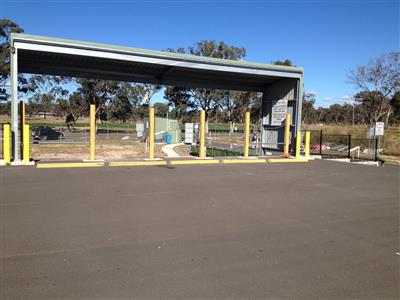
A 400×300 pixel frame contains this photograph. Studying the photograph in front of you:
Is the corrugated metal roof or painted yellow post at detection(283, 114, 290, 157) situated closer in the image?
the corrugated metal roof

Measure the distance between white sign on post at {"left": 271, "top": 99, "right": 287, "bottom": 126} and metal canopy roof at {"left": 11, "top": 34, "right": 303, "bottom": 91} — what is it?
141 centimetres

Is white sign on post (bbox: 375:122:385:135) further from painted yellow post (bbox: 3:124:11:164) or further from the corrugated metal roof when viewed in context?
painted yellow post (bbox: 3:124:11:164)

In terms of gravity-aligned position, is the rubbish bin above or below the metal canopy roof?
below

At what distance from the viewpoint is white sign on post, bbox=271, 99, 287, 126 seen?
1958 cm

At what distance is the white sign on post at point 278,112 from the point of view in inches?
771

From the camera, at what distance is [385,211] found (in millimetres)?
7504

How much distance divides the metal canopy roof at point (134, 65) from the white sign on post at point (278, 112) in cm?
141

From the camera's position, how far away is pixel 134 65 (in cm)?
1700

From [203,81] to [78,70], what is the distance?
6754mm

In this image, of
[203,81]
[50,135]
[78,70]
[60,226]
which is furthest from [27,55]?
[50,135]

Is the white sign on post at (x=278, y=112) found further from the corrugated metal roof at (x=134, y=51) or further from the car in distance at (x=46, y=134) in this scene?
the car in distance at (x=46, y=134)

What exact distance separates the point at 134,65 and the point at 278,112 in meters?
8.40

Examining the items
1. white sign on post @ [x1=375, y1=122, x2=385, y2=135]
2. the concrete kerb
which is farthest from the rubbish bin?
white sign on post @ [x1=375, y1=122, x2=385, y2=135]

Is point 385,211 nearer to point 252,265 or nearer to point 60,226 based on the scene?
point 252,265
